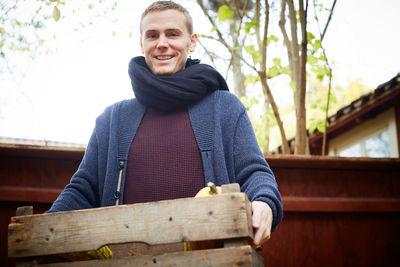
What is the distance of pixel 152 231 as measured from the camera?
150cm

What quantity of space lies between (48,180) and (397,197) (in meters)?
2.50

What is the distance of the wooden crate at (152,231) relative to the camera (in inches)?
56.3

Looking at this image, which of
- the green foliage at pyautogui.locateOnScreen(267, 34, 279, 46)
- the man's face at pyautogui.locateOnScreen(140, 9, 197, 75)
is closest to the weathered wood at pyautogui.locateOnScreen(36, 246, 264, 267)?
the man's face at pyautogui.locateOnScreen(140, 9, 197, 75)

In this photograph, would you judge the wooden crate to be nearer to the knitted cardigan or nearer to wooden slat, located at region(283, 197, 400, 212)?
the knitted cardigan

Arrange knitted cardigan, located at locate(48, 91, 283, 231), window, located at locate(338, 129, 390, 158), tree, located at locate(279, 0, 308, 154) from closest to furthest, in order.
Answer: knitted cardigan, located at locate(48, 91, 283, 231) → tree, located at locate(279, 0, 308, 154) → window, located at locate(338, 129, 390, 158)

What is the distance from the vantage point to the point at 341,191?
3363 mm

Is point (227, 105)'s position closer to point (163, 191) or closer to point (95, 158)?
point (163, 191)

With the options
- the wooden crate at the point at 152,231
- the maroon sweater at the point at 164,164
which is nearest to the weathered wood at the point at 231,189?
the wooden crate at the point at 152,231

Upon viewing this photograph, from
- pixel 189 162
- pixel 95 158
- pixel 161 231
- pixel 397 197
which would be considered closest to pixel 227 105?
pixel 189 162

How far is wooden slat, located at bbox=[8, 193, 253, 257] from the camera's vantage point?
4.72ft

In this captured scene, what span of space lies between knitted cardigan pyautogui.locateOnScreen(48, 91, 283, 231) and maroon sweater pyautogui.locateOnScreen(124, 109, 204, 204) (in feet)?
0.12

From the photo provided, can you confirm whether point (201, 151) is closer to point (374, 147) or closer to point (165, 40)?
point (165, 40)

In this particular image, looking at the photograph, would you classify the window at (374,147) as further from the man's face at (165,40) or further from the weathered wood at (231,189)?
the weathered wood at (231,189)

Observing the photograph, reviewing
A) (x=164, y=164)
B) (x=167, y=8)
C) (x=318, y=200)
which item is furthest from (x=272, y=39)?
(x=164, y=164)
